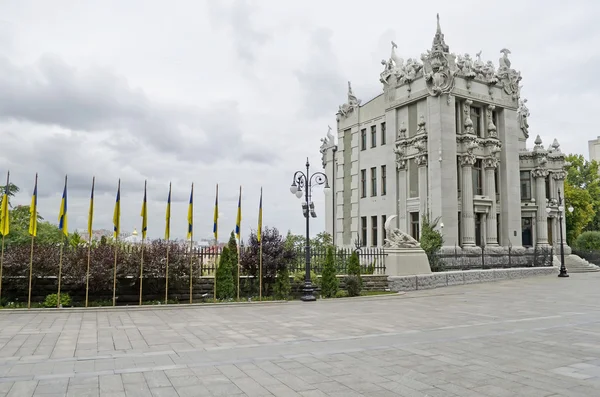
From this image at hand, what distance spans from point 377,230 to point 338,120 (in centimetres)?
1163

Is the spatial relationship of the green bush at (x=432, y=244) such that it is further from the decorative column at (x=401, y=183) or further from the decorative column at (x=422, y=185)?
the decorative column at (x=401, y=183)

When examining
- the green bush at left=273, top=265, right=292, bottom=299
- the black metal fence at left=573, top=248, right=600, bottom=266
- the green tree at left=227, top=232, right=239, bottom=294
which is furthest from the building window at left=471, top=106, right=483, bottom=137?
the green tree at left=227, top=232, right=239, bottom=294

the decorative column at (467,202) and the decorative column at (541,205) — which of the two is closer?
the decorative column at (467,202)

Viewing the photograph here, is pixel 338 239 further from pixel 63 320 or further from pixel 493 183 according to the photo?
pixel 63 320

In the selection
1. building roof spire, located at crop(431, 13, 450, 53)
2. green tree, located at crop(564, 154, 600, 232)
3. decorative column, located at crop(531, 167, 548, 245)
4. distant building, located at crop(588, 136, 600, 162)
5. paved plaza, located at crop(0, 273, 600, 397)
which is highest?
distant building, located at crop(588, 136, 600, 162)

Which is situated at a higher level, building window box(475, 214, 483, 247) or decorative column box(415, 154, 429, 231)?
decorative column box(415, 154, 429, 231)

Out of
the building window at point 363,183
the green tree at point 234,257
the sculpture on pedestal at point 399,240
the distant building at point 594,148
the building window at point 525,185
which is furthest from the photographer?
the distant building at point 594,148

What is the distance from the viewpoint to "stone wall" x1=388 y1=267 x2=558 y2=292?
22484 millimetres

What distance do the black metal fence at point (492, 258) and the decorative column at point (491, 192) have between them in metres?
1.32

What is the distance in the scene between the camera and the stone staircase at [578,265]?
36.6 m

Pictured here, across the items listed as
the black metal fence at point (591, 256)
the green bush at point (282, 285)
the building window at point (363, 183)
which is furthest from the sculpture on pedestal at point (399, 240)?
the black metal fence at point (591, 256)

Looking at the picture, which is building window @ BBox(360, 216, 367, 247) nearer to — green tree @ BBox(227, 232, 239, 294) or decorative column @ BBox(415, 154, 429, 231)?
decorative column @ BBox(415, 154, 429, 231)

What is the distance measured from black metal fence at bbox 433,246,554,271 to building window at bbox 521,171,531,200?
559 cm

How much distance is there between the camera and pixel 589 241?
48156 mm
